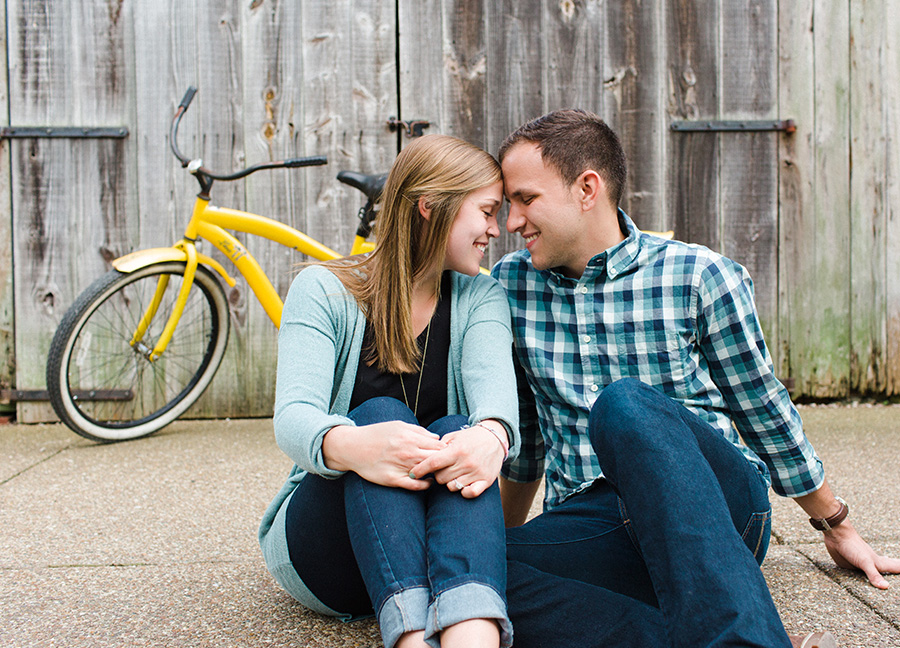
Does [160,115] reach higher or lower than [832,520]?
higher

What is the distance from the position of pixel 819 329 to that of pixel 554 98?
1.50 meters

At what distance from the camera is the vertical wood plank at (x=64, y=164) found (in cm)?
323

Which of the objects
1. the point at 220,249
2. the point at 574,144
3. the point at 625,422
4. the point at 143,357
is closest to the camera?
the point at 625,422

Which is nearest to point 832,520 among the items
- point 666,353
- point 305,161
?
point 666,353

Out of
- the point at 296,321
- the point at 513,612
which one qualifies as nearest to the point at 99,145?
the point at 296,321

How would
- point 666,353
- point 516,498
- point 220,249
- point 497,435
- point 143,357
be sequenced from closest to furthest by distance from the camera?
point 497,435 → point 666,353 → point 516,498 → point 220,249 → point 143,357

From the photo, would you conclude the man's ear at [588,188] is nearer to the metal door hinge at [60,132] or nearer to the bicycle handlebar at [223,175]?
the bicycle handlebar at [223,175]

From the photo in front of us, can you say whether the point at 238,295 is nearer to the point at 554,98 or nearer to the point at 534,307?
the point at 554,98

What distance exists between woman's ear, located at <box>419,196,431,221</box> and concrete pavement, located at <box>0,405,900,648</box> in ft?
2.61

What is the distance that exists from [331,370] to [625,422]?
1.77ft

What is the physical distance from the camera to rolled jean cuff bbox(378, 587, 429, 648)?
1.13m

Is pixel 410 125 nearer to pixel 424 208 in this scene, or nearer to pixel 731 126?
pixel 731 126

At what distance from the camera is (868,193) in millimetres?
3391

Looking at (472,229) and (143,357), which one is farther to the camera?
(143,357)
